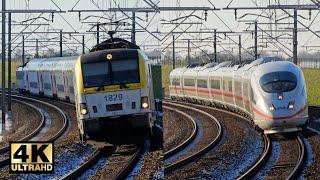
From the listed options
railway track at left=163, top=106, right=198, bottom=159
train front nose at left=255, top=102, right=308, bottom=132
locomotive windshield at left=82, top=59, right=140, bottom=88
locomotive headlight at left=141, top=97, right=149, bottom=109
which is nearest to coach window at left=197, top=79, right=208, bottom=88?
railway track at left=163, top=106, right=198, bottom=159

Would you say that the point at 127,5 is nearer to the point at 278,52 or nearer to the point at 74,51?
the point at 74,51

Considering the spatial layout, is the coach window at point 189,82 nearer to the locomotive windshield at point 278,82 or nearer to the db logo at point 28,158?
the locomotive windshield at point 278,82

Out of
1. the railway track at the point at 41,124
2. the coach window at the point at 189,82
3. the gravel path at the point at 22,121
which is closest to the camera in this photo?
the coach window at the point at 189,82

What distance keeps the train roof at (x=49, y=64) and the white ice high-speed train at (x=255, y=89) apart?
3.94 feet

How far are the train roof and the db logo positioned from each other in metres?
0.96

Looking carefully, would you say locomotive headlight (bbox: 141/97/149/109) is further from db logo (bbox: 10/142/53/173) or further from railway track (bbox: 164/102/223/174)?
db logo (bbox: 10/142/53/173)

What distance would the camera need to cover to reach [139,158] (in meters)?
5.97

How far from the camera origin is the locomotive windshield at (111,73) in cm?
596

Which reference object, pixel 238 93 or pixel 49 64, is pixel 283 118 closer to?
pixel 238 93

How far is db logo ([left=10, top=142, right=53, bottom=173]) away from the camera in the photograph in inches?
165

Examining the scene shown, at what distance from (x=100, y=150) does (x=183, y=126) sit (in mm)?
2213

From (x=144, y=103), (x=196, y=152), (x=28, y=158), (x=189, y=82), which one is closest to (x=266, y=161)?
(x=196, y=152)

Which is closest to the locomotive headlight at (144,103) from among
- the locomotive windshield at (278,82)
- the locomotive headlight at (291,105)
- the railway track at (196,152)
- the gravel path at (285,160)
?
the railway track at (196,152)

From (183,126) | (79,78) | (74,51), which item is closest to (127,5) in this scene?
(74,51)
